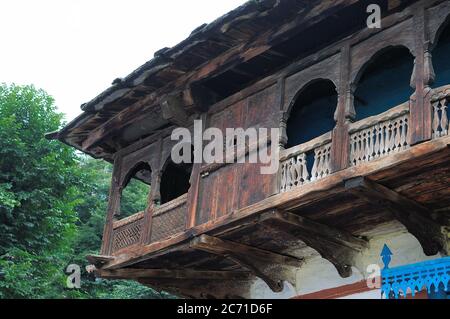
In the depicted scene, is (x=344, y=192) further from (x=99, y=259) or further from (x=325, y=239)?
(x=99, y=259)

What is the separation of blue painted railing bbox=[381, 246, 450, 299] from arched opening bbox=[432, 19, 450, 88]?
2388 mm

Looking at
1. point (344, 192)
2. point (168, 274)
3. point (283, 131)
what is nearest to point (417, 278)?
point (344, 192)

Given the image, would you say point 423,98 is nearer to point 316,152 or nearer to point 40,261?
point 316,152

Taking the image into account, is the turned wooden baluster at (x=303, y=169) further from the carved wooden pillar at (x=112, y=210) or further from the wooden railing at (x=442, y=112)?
the carved wooden pillar at (x=112, y=210)

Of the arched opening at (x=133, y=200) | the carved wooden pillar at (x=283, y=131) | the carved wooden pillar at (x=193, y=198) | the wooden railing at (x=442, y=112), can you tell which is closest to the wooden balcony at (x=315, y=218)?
the wooden railing at (x=442, y=112)

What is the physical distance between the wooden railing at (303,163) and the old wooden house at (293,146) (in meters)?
0.02

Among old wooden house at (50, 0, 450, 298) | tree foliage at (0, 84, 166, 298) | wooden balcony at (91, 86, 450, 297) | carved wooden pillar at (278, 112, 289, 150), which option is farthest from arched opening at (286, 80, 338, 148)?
tree foliage at (0, 84, 166, 298)

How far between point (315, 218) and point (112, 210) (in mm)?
4120

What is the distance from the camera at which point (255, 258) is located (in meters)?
9.87

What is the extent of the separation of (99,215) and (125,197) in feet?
5.48

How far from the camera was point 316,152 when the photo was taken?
827 cm

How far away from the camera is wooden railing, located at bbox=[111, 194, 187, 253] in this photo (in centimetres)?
999

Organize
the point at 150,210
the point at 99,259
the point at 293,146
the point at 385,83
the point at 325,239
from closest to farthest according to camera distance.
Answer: the point at 325,239
the point at 385,83
the point at 293,146
the point at 150,210
the point at 99,259

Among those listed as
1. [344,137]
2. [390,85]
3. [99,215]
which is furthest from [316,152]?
[99,215]
